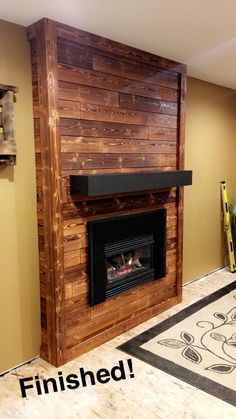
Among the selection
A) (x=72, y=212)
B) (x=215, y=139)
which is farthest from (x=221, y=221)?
(x=72, y=212)

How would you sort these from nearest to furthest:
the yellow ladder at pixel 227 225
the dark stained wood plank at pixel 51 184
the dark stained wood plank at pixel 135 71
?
the dark stained wood plank at pixel 51 184
the dark stained wood plank at pixel 135 71
the yellow ladder at pixel 227 225

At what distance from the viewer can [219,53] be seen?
2938 mm

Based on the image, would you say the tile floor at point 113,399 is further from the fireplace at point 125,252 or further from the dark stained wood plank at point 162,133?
the dark stained wood plank at point 162,133

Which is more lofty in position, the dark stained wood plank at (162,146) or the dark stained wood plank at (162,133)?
the dark stained wood plank at (162,133)

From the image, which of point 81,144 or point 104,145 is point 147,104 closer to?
point 104,145

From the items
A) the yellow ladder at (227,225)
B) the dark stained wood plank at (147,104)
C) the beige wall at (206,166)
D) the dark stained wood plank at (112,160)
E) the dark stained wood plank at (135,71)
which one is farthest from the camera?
the yellow ladder at (227,225)

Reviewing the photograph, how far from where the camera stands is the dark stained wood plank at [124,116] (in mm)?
2551

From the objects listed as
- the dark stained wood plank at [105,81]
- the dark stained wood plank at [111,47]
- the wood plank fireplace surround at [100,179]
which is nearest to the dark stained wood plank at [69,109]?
the wood plank fireplace surround at [100,179]


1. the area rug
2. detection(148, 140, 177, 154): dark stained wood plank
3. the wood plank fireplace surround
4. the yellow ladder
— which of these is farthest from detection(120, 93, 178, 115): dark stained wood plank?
the area rug

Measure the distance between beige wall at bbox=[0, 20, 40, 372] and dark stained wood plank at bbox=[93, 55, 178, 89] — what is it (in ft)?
1.87

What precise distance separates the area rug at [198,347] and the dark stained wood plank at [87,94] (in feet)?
6.51

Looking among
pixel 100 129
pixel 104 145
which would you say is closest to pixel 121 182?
pixel 104 145

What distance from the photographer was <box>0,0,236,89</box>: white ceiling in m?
2.00

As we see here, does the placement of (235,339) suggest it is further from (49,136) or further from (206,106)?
(206,106)
